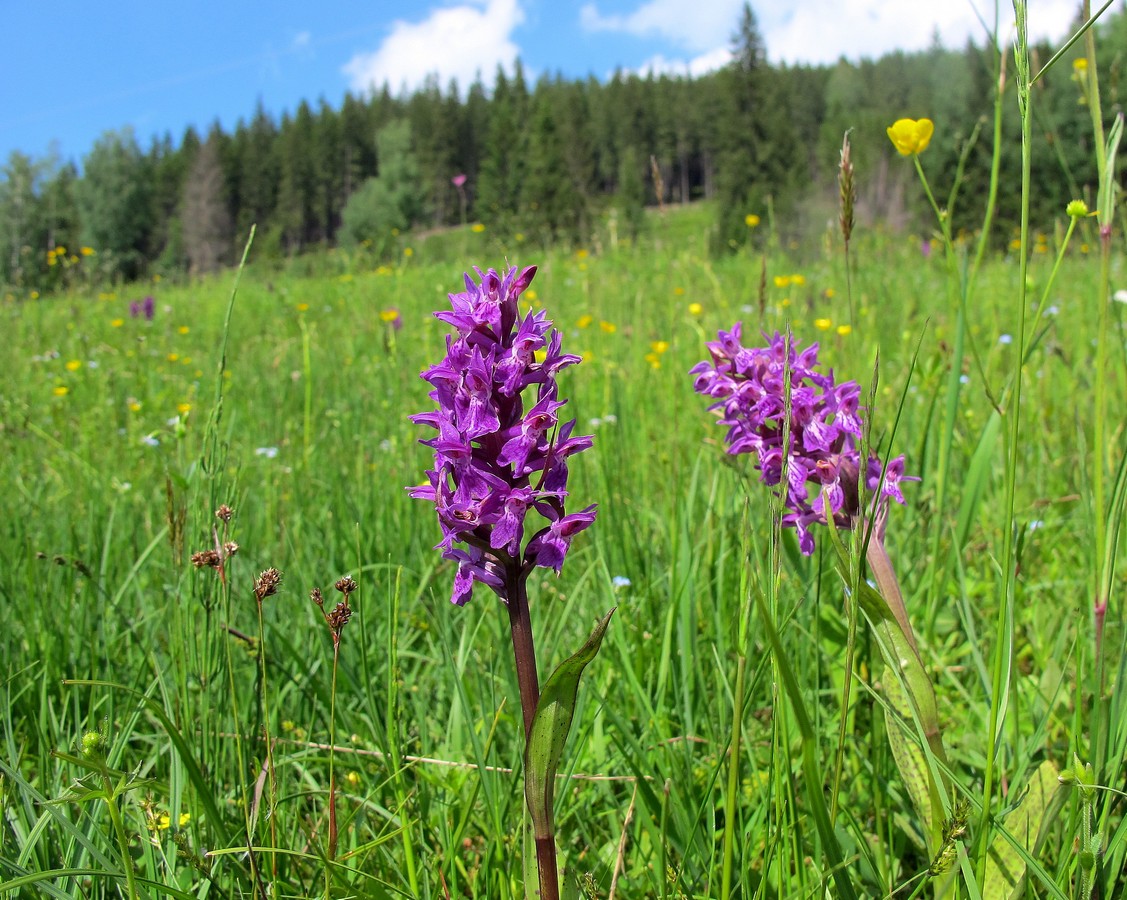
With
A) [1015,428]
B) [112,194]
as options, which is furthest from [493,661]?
[112,194]

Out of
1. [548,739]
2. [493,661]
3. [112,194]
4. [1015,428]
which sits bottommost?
[493,661]

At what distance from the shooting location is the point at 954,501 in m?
2.38

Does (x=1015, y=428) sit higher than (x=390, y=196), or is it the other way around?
(x=390, y=196)

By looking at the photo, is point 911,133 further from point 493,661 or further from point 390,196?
point 390,196

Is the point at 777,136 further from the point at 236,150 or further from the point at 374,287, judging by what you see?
the point at 236,150

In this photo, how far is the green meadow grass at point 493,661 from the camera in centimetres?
100

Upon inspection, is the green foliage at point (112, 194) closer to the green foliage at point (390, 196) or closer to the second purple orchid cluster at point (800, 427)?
the green foliage at point (390, 196)

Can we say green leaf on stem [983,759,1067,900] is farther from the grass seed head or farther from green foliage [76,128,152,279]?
green foliage [76,128,152,279]

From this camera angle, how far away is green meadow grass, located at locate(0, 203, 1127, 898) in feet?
3.29

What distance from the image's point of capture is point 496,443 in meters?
0.86

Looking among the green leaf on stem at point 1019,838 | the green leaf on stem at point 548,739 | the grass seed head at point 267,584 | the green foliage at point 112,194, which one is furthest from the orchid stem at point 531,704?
the green foliage at point 112,194

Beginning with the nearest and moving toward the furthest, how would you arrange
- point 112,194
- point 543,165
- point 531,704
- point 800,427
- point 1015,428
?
1. point 1015,428
2. point 531,704
3. point 800,427
4. point 543,165
5. point 112,194

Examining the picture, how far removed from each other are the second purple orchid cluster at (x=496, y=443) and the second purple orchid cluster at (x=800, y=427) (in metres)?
0.40

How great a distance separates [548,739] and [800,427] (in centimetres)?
62
